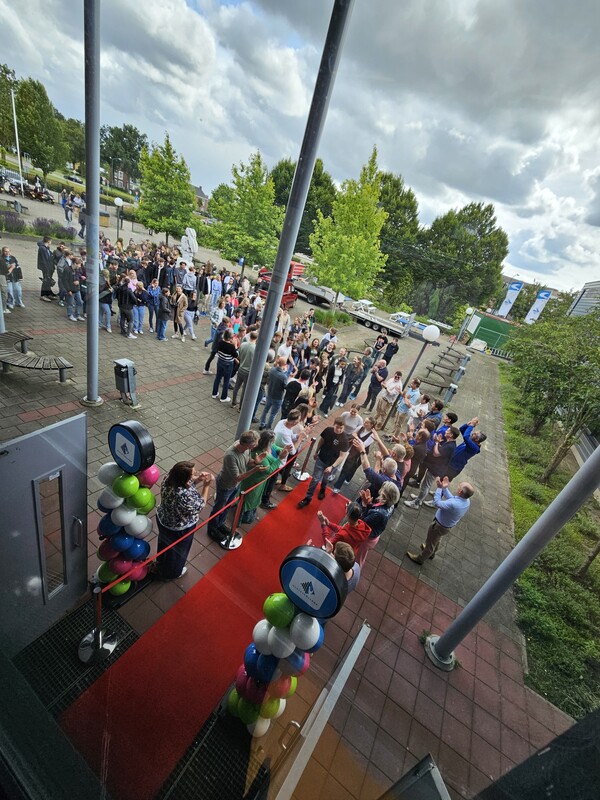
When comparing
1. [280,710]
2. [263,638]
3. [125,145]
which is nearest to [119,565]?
[263,638]

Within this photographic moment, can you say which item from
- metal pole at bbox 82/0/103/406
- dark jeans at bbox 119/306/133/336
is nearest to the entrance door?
metal pole at bbox 82/0/103/406

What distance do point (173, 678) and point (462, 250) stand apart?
52.9m

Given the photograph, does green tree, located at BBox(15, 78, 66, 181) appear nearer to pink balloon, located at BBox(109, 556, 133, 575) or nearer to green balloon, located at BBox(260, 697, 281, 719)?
pink balloon, located at BBox(109, 556, 133, 575)

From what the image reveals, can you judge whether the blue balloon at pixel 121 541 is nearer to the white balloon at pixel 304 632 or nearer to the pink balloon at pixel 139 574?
the pink balloon at pixel 139 574

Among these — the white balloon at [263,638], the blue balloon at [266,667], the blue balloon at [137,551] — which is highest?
the white balloon at [263,638]

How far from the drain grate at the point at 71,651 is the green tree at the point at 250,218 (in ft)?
71.9

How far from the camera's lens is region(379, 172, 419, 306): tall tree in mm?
42688

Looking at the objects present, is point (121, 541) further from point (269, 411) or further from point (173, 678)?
point (269, 411)

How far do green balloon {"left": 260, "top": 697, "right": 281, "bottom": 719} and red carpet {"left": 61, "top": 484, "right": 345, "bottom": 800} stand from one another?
631 millimetres

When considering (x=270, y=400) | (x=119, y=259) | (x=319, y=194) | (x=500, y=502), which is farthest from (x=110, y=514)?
(x=319, y=194)

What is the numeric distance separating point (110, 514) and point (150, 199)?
26.6 m

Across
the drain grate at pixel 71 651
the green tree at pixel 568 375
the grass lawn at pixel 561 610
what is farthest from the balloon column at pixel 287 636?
the green tree at pixel 568 375

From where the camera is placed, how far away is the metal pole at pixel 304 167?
3014 millimetres

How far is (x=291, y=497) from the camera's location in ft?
21.1
